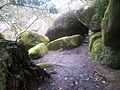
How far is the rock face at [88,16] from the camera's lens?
807cm

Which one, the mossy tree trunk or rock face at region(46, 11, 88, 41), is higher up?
rock face at region(46, 11, 88, 41)

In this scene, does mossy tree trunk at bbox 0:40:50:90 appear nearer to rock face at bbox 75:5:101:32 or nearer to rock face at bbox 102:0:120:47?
rock face at bbox 102:0:120:47

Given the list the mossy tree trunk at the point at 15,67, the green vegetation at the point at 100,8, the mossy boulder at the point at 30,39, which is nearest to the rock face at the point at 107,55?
the green vegetation at the point at 100,8

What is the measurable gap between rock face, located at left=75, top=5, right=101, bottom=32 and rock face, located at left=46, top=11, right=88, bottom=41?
5.40ft

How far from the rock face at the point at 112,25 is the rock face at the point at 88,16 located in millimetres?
2477

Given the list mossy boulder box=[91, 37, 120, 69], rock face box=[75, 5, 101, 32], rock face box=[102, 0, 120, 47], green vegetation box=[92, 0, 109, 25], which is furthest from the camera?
rock face box=[75, 5, 101, 32]

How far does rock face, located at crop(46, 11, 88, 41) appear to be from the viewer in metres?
11.1

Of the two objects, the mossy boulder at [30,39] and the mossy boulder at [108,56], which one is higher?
the mossy boulder at [30,39]

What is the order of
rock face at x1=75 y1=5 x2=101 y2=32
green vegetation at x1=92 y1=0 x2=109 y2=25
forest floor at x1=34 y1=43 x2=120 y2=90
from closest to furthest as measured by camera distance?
forest floor at x1=34 y1=43 x2=120 y2=90
green vegetation at x1=92 y1=0 x2=109 y2=25
rock face at x1=75 y1=5 x2=101 y2=32

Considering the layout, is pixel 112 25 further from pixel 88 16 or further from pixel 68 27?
pixel 68 27

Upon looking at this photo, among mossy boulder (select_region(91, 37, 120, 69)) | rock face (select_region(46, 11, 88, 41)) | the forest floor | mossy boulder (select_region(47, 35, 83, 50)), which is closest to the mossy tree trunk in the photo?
the forest floor

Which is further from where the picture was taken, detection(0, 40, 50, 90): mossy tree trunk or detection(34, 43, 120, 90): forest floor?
detection(34, 43, 120, 90): forest floor

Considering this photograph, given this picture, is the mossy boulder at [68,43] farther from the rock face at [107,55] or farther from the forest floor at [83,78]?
the forest floor at [83,78]

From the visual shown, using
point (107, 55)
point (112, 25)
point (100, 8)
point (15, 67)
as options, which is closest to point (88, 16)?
point (100, 8)
